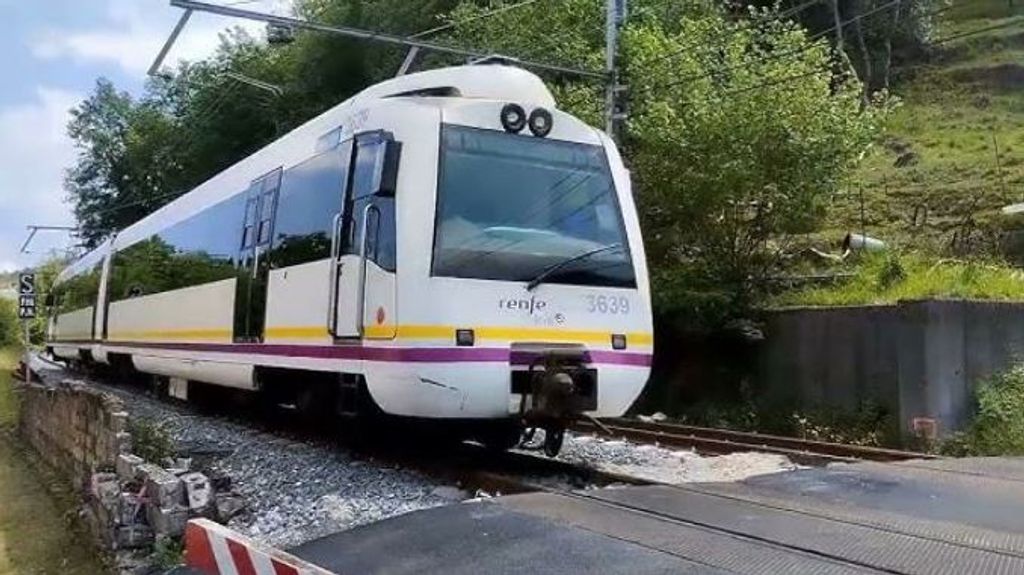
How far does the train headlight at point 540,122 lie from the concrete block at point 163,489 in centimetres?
401

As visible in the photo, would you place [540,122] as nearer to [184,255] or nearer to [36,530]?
[36,530]

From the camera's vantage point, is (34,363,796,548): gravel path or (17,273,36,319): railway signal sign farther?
(17,273,36,319): railway signal sign

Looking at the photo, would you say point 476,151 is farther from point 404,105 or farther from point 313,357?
point 313,357

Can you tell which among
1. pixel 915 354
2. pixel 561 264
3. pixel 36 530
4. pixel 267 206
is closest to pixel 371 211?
pixel 561 264

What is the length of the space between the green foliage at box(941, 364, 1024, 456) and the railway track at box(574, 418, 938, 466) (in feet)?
4.91

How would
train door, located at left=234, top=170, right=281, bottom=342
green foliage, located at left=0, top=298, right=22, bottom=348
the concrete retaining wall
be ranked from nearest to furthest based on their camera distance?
train door, located at left=234, top=170, right=281, bottom=342, the concrete retaining wall, green foliage, located at left=0, top=298, right=22, bottom=348

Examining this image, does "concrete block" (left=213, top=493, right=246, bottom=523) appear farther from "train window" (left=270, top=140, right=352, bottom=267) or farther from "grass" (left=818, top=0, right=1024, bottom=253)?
"grass" (left=818, top=0, right=1024, bottom=253)

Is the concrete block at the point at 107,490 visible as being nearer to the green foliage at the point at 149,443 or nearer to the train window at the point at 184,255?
the green foliage at the point at 149,443

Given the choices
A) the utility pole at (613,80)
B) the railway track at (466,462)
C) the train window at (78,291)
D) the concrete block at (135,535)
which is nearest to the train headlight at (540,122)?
the railway track at (466,462)

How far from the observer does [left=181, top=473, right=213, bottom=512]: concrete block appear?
7.04 m

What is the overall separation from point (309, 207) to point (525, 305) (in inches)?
107

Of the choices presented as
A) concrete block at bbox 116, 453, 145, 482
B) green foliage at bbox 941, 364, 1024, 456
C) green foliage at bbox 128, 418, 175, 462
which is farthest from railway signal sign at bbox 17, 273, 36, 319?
green foliage at bbox 941, 364, 1024, 456

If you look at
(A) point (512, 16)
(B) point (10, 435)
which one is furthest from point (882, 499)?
(B) point (10, 435)

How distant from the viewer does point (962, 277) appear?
1457 cm
